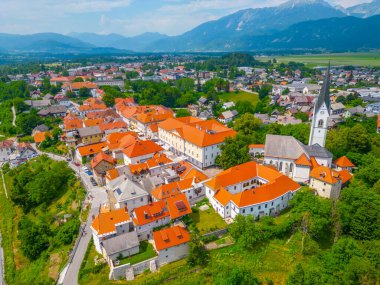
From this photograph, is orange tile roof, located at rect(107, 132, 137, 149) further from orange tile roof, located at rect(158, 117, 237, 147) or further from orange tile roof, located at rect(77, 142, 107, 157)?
orange tile roof, located at rect(158, 117, 237, 147)

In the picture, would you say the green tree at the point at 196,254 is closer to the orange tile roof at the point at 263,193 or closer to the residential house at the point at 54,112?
the orange tile roof at the point at 263,193

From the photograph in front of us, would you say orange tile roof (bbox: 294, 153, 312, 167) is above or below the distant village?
above

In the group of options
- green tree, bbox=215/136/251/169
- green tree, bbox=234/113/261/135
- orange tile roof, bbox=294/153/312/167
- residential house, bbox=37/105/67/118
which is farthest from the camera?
residential house, bbox=37/105/67/118

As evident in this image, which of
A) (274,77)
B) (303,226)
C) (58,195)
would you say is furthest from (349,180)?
(274,77)

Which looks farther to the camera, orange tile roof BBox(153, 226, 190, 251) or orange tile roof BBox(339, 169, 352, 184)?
orange tile roof BBox(339, 169, 352, 184)

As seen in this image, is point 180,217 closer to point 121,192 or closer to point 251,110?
point 121,192

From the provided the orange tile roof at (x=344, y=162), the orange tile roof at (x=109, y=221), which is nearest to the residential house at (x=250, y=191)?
the orange tile roof at (x=344, y=162)

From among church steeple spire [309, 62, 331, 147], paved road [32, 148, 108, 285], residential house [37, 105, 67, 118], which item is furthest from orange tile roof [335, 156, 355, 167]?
residential house [37, 105, 67, 118]

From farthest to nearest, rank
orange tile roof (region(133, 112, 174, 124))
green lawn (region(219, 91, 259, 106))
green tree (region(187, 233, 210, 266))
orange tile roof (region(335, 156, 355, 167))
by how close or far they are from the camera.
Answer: green lawn (region(219, 91, 259, 106))
orange tile roof (region(133, 112, 174, 124))
orange tile roof (region(335, 156, 355, 167))
green tree (region(187, 233, 210, 266))
